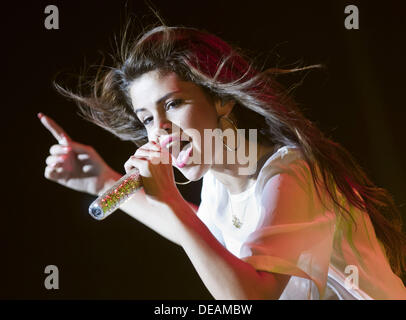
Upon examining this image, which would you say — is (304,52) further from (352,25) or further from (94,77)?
(94,77)

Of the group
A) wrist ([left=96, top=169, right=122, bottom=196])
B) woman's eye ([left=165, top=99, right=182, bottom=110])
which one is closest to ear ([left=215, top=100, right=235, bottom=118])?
woman's eye ([left=165, top=99, right=182, bottom=110])

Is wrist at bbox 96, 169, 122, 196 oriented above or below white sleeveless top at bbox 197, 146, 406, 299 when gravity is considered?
above

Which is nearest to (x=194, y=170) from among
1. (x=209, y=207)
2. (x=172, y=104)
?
(x=172, y=104)

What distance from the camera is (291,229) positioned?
103 cm

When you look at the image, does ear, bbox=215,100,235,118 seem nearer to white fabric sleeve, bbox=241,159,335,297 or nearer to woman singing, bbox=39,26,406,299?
woman singing, bbox=39,26,406,299

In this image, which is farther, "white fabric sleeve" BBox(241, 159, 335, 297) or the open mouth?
the open mouth

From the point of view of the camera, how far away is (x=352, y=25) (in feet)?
4.94

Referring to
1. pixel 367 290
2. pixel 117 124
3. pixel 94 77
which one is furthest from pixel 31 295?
pixel 367 290

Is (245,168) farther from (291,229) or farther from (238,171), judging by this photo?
(291,229)

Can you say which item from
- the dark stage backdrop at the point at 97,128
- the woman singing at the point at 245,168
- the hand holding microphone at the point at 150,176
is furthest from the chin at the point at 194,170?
the dark stage backdrop at the point at 97,128

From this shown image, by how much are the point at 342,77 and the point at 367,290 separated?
2.25 ft

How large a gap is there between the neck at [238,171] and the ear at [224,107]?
100 millimetres

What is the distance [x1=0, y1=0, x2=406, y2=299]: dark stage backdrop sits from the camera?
152cm

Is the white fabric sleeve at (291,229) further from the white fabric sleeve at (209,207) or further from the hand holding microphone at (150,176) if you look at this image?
the white fabric sleeve at (209,207)
